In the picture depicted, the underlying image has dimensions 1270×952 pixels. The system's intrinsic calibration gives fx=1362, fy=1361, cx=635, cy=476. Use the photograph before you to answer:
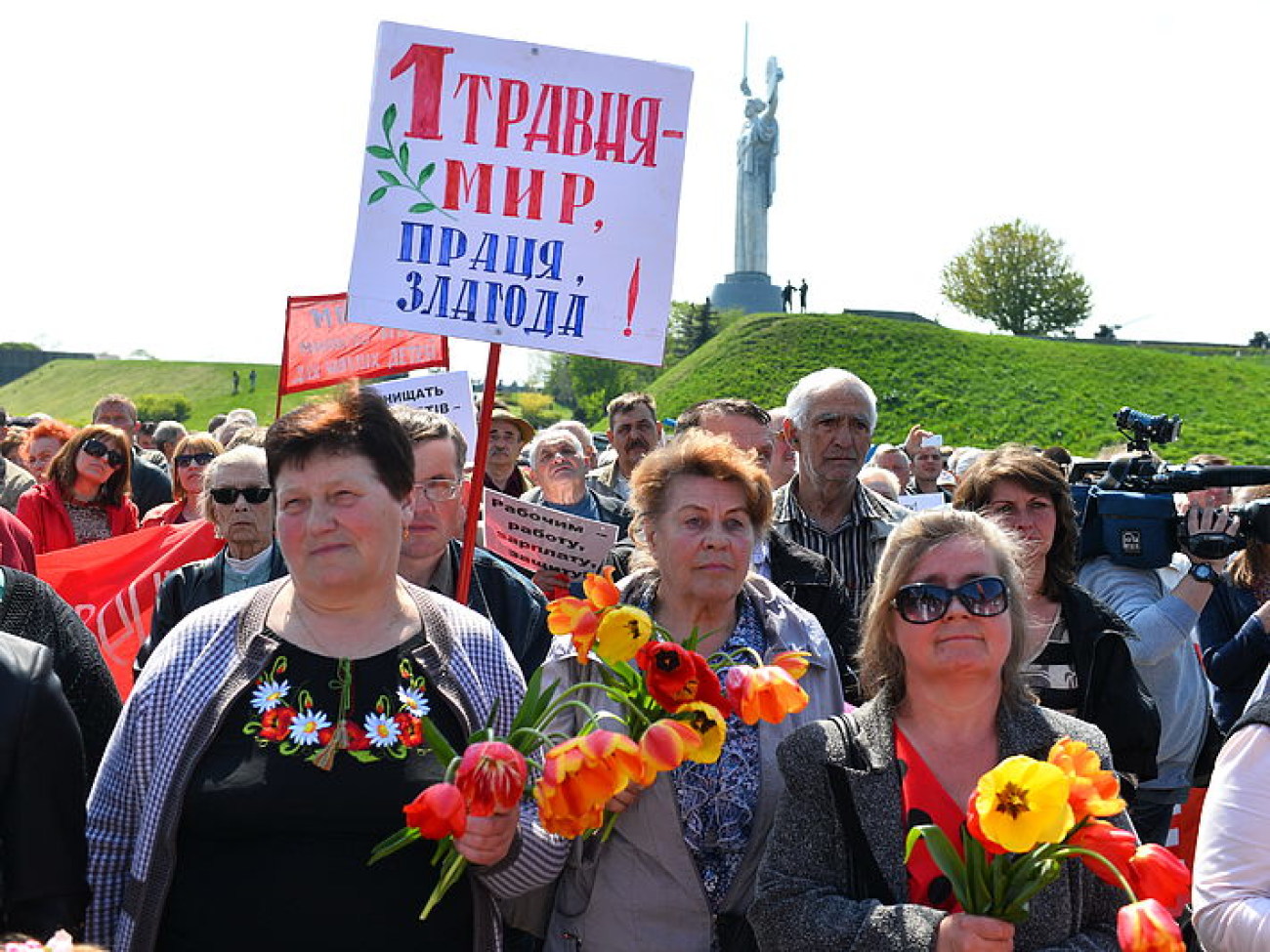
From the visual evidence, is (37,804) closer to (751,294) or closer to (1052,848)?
(1052,848)

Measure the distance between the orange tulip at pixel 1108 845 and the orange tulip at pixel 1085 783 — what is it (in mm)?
28

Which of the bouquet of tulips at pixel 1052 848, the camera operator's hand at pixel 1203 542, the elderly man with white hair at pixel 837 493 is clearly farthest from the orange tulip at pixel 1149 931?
the elderly man with white hair at pixel 837 493

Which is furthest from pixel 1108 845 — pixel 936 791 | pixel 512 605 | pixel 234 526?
pixel 234 526

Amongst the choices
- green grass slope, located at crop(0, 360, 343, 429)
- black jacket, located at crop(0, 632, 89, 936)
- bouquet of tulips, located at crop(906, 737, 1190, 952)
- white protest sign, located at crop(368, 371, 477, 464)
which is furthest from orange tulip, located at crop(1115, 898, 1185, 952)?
green grass slope, located at crop(0, 360, 343, 429)

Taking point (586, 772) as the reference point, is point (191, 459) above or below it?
above

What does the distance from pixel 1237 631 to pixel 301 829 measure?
4333mm

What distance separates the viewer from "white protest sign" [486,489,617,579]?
4.82m

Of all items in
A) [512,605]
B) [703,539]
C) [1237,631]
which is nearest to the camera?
[703,539]

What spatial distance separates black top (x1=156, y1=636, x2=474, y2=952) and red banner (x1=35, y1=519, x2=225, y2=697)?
293cm

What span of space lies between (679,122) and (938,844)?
2.69 m

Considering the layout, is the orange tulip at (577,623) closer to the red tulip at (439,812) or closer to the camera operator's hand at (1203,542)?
the red tulip at (439,812)

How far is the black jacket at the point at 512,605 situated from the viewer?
3828 mm

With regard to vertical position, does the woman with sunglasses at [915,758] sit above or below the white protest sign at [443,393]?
below

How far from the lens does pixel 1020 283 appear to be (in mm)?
73625
